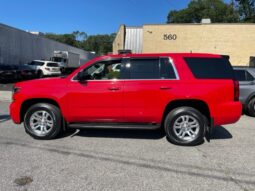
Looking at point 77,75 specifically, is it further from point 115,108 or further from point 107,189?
point 107,189

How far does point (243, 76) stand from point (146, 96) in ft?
16.1

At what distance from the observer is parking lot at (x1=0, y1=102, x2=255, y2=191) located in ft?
12.4

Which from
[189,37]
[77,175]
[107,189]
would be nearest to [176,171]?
[107,189]

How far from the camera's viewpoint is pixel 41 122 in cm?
593

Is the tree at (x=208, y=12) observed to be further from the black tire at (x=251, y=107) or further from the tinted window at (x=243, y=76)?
the black tire at (x=251, y=107)

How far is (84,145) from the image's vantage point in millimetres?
5520

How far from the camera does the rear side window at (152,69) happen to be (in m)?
5.61

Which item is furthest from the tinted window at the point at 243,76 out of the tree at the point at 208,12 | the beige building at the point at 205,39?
the tree at the point at 208,12

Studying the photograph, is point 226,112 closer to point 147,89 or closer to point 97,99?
point 147,89

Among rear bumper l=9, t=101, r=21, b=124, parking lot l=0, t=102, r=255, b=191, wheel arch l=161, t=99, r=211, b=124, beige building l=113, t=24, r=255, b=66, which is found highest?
beige building l=113, t=24, r=255, b=66

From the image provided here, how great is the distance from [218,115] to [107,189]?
2.94 meters

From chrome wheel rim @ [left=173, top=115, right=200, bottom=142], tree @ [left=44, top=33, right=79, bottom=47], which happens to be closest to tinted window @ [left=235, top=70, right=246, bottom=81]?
chrome wheel rim @ [left=173, top=115, right=200, bottom=142]

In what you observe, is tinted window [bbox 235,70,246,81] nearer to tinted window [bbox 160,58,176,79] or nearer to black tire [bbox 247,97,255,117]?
black tire [bbox 247,97,255,117]

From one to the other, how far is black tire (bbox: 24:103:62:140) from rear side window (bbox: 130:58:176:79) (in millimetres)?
1808
